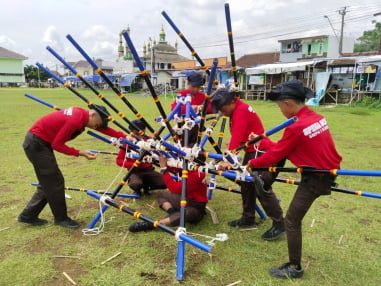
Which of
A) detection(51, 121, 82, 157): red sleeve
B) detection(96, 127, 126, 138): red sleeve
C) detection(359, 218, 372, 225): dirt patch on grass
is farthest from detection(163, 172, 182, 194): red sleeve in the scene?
detection(359, 218, 372, 225): dirt patch on grass

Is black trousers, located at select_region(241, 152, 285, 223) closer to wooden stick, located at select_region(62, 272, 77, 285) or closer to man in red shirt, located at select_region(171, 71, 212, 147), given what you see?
man in red shirt, located at select_region(171, 71, 212, 147)

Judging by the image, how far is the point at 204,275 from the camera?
3.71 metres

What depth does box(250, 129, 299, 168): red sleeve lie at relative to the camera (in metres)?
3.30

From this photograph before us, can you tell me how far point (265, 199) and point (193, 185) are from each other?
1003 mm

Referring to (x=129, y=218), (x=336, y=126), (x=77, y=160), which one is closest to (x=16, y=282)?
(x=129, y=218)

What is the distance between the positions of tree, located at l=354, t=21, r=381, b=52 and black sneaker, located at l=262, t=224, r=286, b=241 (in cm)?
6400

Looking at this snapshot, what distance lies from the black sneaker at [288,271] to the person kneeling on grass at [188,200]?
1.41 m

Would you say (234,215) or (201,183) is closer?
(201,183)

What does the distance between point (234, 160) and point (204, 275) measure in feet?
4.48

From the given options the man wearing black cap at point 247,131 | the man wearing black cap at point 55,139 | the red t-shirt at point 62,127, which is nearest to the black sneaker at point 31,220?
the man wearing black cap at point 55,139

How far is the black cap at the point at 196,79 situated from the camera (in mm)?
5469

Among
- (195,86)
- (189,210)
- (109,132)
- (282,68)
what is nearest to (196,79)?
(195,86)

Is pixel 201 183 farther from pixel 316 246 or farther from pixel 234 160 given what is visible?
pixel 316 246

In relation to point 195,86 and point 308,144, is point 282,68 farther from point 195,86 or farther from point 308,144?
point 308,144
